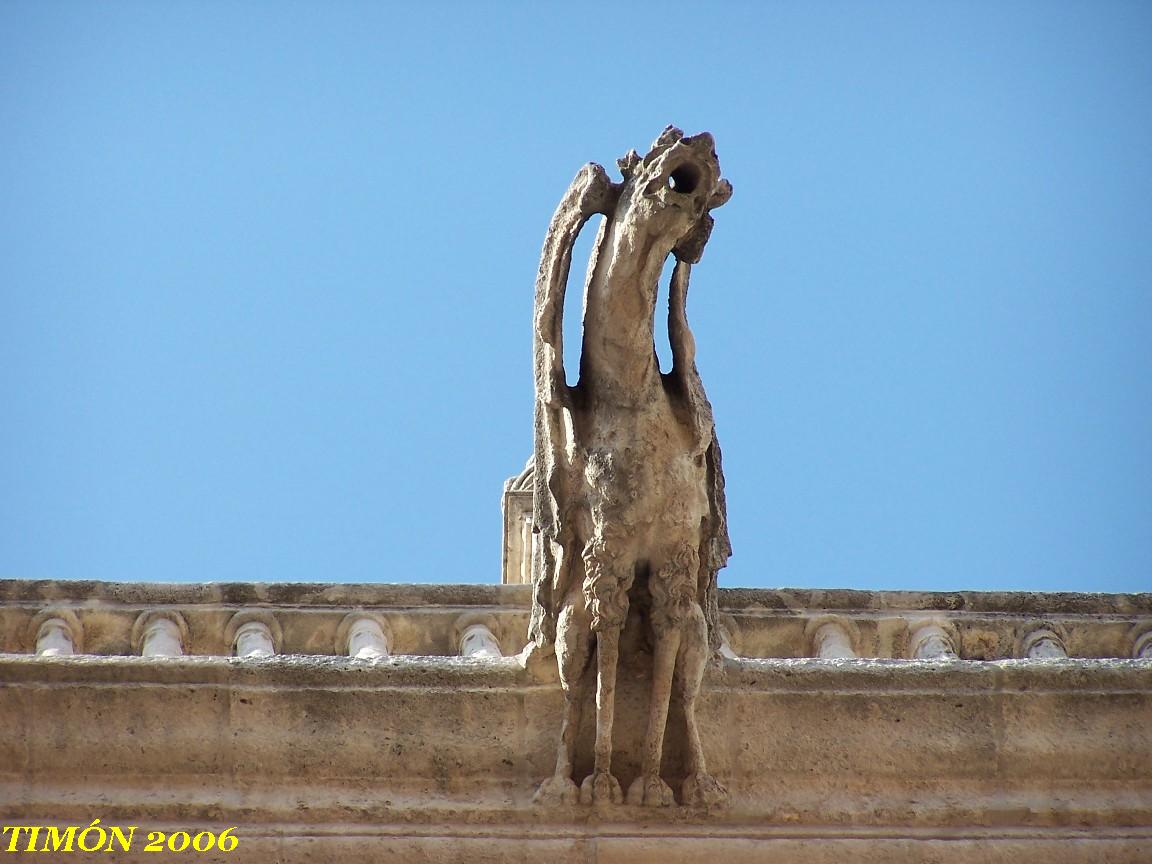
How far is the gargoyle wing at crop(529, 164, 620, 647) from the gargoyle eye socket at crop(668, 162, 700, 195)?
0.25 m

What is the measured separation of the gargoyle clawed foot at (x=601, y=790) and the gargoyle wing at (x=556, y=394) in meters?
0.53

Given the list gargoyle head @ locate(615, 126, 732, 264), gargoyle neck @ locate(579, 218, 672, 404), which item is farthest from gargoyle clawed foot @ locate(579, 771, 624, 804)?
gargoyle head @ locate(615, 126, 732, 264)

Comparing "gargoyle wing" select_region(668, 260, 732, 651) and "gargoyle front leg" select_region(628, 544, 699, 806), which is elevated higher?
"gargoyle wing" select_region(668, 260, 732, 651)

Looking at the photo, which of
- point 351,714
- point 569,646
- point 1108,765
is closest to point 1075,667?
point 1108,765

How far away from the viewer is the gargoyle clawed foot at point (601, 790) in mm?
8695

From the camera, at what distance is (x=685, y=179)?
27.9 ft

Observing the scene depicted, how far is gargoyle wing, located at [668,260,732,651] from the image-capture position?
28.6ft

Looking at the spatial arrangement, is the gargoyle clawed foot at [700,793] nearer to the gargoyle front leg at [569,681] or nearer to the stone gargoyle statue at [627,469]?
the stone gargoyle statue at [627,469]

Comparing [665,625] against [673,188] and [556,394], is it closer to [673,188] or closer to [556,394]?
[556,394]

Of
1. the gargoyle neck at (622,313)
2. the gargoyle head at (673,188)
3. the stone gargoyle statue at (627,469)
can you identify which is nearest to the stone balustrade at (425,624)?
the stone gargoyle statue at (627,469)

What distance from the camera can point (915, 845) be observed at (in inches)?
343

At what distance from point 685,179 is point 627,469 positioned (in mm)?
989

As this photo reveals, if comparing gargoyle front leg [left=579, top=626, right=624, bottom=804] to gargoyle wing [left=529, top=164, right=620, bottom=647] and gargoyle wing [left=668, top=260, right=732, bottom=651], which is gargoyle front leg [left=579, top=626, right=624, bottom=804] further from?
gargoyle wing [left=668, top=260, right=732, bottom=651]

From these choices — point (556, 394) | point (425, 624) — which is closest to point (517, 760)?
point (556, 394)
